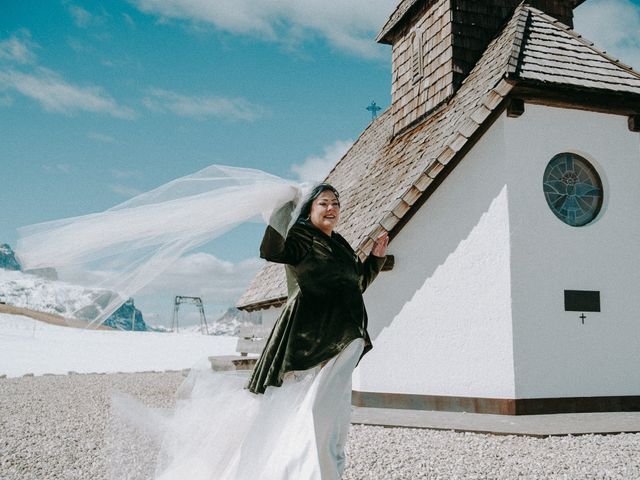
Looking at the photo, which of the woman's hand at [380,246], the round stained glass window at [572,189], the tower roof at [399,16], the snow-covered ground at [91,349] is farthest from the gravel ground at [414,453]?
the snow-covered ground at [91,349]

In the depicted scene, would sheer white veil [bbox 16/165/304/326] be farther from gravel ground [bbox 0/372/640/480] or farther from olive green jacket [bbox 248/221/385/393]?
gravel ground [bbox 0/372/640/480]

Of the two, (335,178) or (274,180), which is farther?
(335,178)

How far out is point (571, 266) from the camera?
26.0 feet

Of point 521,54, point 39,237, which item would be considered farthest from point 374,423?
point 521,54

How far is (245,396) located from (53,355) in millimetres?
22763

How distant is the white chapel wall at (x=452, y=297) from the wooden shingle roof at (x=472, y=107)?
41 centimetres

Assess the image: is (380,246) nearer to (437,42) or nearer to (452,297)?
(452,297)

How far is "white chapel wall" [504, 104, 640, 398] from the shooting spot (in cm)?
762

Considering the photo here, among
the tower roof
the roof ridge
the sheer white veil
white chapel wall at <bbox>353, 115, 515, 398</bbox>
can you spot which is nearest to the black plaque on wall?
white chapel wall at <bbox>353, 115, 515, 398</bbox>

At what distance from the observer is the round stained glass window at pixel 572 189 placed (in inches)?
322

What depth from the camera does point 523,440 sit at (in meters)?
5.83

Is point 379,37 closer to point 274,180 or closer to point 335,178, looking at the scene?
point 335,178

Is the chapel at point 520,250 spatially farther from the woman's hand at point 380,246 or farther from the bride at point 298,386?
the bride at point 298,386

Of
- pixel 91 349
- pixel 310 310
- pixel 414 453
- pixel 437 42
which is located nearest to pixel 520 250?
pixel 414 453
